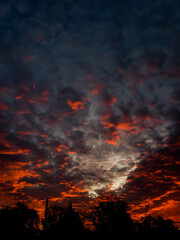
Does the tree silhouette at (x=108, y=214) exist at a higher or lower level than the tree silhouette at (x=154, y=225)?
higher

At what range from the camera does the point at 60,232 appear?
95.1ft

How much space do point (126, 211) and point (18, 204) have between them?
33.6 meters

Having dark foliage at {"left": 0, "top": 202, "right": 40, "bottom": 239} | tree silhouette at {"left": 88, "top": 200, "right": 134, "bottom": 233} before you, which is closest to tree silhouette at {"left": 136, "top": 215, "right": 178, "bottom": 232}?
tree silhouette at {"left": 88, "top": 200, "right": 134, "bottom": 233}

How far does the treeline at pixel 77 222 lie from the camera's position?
18594 millimetres

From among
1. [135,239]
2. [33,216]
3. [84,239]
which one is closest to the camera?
[135,239]

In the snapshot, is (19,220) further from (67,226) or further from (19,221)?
(67,226)

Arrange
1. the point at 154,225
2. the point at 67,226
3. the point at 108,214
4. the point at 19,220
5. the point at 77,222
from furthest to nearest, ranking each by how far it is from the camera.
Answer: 1. the point at 19,220
2. the point at 108,214
3. the point at 77,222
4. the point at 67,226
5. the point at 154,225

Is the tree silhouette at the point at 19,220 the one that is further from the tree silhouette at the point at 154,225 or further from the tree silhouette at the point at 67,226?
the tree silhouette at the point at 154,225

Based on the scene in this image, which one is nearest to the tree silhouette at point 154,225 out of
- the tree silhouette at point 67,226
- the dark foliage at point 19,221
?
the tree silhouette at point 67,226

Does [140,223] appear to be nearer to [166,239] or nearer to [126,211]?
[166,239]

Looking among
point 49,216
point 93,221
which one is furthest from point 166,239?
point 49,216

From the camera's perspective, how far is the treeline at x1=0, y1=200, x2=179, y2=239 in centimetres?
1859

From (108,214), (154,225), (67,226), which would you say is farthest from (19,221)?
(154,225)

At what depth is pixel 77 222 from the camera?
32.5 metres
